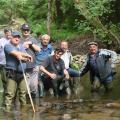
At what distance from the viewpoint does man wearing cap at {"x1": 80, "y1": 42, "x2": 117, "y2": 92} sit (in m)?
12.2

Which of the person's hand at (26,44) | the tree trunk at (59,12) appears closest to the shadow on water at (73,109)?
the person's hand at (26,44)

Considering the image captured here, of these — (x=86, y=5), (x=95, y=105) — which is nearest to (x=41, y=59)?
(x=95, y=105)

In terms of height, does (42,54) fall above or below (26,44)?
below

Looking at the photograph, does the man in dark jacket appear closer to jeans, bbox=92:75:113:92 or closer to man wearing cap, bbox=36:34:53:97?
man wearing cap, bbox=36:34:53:97

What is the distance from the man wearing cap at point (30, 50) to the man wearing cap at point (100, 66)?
176 cm

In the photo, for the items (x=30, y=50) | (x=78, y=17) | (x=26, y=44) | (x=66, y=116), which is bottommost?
(x=66, y=116)

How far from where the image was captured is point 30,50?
1065 cm

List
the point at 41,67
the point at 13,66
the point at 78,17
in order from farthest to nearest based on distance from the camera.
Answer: the point at 78,17
the point at 41,67
the point at 13,66

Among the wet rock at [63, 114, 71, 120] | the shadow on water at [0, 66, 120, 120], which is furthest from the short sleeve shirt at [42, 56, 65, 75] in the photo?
the wet rock at [63, 114, 71, 120]

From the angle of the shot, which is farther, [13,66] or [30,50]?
[30,50]

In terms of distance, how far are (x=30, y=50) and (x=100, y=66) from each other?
96.1 inches

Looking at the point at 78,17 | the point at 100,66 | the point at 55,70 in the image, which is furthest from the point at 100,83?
the point at 78,17

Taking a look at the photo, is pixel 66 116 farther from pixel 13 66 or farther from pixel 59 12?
pixel 59 12

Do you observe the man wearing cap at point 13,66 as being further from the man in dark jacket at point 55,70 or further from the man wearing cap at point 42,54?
the man wearing cap at point 42,54
